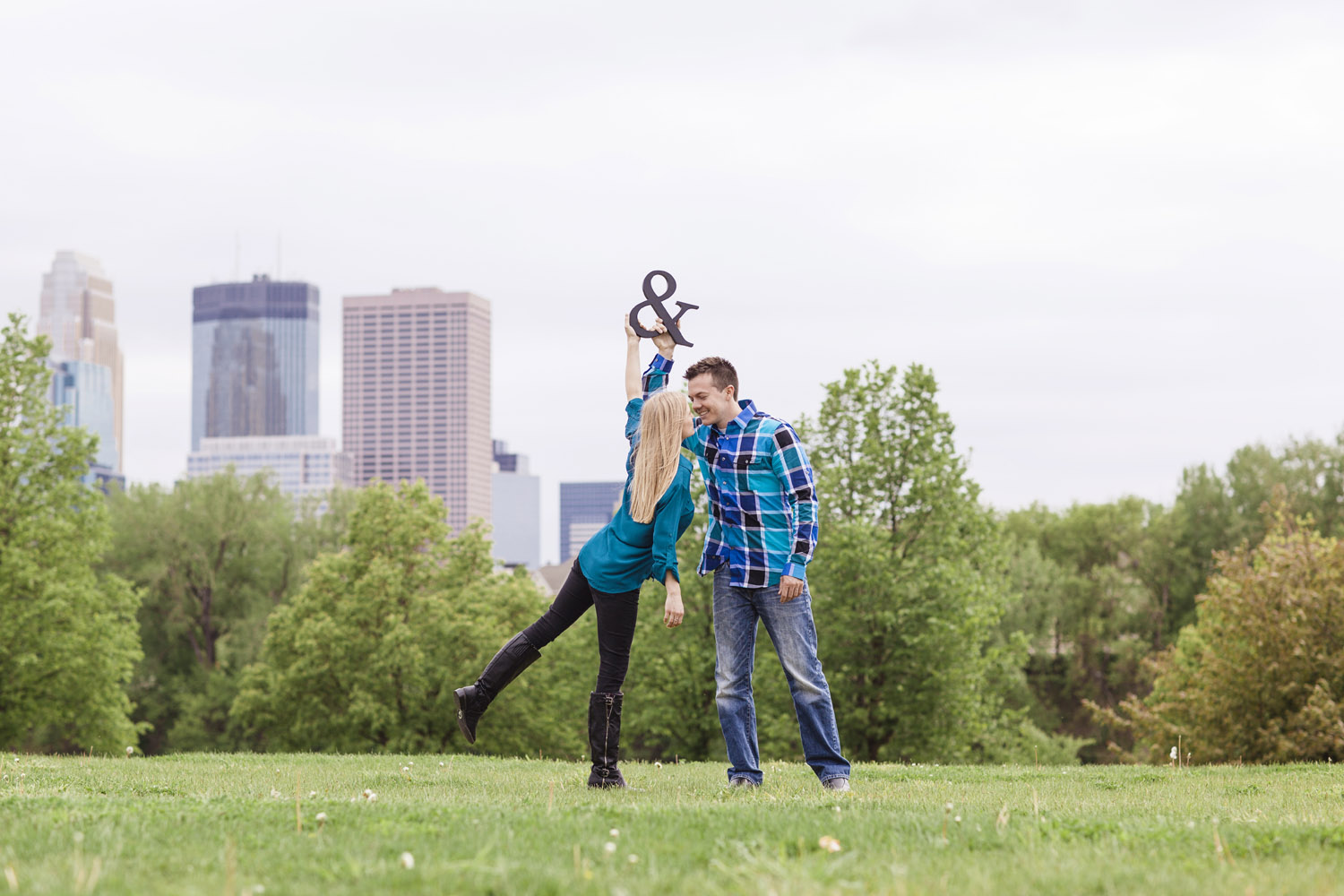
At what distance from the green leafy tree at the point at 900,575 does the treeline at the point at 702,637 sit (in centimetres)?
6

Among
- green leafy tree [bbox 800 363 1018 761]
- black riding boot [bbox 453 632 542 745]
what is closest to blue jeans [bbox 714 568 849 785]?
black riding boot [bbox 453 632 542 745]

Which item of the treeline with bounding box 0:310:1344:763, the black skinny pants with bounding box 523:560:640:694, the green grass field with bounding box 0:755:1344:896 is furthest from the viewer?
the treeline with bounding box 0:310:1344:763

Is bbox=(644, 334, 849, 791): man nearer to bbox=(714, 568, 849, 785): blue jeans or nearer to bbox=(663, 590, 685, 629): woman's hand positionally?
bbox=(714, 568, 849, 785): blue jeans

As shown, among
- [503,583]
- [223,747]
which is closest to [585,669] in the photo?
[503,583]

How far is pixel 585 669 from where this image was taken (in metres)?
35.6

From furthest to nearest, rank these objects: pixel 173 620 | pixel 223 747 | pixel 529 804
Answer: pixel 173 620
pixel 223 747
pixel 529 804

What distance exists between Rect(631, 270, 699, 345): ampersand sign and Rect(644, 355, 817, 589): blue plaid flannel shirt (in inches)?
27.5

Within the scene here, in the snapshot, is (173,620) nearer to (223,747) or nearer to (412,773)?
(223,747)

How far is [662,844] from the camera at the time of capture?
4395 millimetres

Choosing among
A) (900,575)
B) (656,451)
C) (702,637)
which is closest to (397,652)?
(702,637)

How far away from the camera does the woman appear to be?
714 cm

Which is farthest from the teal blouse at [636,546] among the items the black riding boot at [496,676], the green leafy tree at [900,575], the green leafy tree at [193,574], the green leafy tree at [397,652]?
the green leafy tree at [193,574]

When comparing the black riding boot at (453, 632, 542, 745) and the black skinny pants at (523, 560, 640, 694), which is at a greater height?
the black skinny pants at (523, 560, 640, 694)

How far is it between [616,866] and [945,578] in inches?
930
